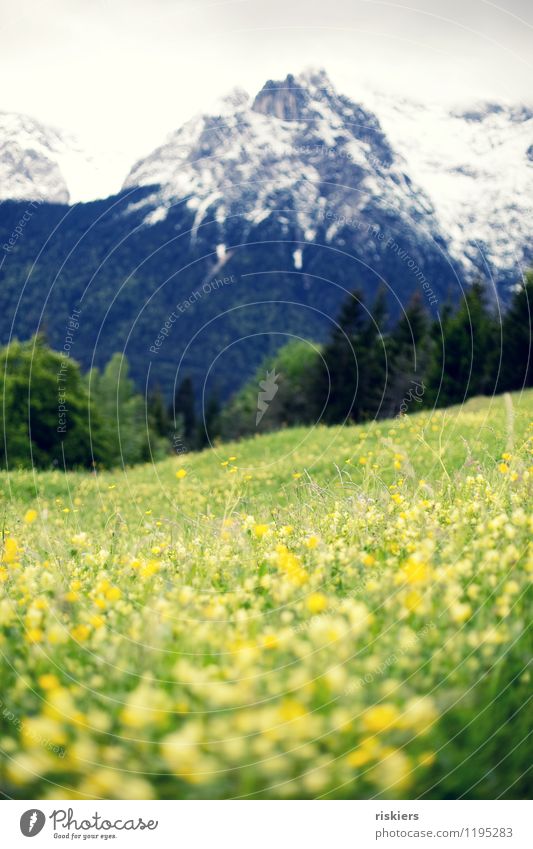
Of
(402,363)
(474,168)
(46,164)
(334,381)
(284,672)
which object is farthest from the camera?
(334,381)

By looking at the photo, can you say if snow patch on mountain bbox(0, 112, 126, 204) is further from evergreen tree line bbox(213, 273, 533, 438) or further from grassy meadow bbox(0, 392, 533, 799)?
evergreen tree line bbox(213, 273, 533, 438)

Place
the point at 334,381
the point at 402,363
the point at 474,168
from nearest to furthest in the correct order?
the point at 474,168 → the point at 402,363 → the point at 334,381

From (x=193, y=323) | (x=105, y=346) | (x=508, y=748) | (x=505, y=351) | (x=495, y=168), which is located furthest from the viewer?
(x=193, y=323)

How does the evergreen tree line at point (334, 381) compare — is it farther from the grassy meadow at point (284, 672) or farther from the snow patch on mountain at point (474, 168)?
the grassy meadow at point (284, 672)

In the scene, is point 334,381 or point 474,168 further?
point 334,381

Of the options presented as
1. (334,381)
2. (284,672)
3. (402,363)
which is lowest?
(334,381)

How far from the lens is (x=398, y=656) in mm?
3072

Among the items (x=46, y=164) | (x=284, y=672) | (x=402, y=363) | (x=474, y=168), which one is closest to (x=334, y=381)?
(x=402, y=363)

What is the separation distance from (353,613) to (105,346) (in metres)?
126

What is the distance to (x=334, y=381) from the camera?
178 feet

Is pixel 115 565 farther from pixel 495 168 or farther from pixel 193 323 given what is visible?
pixel 193 323

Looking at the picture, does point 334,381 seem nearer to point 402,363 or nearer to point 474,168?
point 402,363
